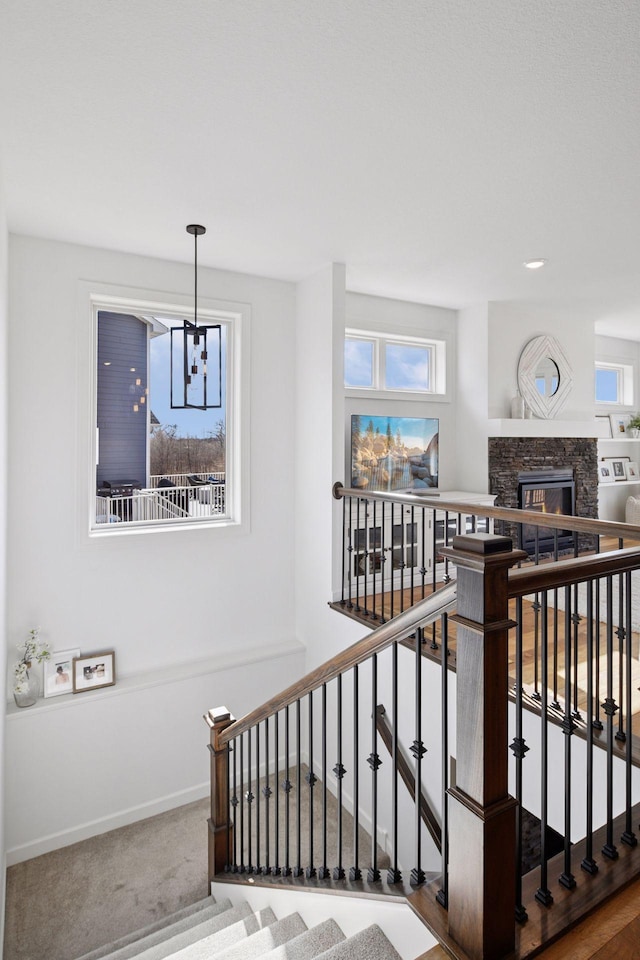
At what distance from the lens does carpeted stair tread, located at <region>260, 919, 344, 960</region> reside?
5.65 feet

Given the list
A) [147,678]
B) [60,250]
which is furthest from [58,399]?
[147,678]

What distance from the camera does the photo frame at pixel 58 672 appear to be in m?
3.54

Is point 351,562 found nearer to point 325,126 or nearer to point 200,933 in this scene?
point 200,933

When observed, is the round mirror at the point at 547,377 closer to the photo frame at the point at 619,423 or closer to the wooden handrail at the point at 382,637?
the photo frame at the point at 619,423

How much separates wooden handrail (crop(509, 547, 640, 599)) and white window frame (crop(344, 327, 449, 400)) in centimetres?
333

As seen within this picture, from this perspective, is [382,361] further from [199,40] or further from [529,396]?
[199,40]

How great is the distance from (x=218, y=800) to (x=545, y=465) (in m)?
4.38

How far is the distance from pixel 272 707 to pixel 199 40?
2392 millimetres

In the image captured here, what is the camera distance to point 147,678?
3812mm

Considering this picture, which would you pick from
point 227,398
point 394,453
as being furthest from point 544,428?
point 227,398

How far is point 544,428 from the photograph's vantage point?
5461 mm

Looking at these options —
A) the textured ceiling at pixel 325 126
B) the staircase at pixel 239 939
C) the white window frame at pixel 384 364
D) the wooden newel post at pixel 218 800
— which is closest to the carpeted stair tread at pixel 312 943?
the staircase at pixel 239 939

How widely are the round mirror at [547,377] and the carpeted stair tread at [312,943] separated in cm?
493

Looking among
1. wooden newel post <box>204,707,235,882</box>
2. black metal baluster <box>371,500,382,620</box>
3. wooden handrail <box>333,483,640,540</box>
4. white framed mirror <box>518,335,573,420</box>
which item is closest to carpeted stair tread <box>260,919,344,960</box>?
wooden newel post <box>204,707,235,882</box>
